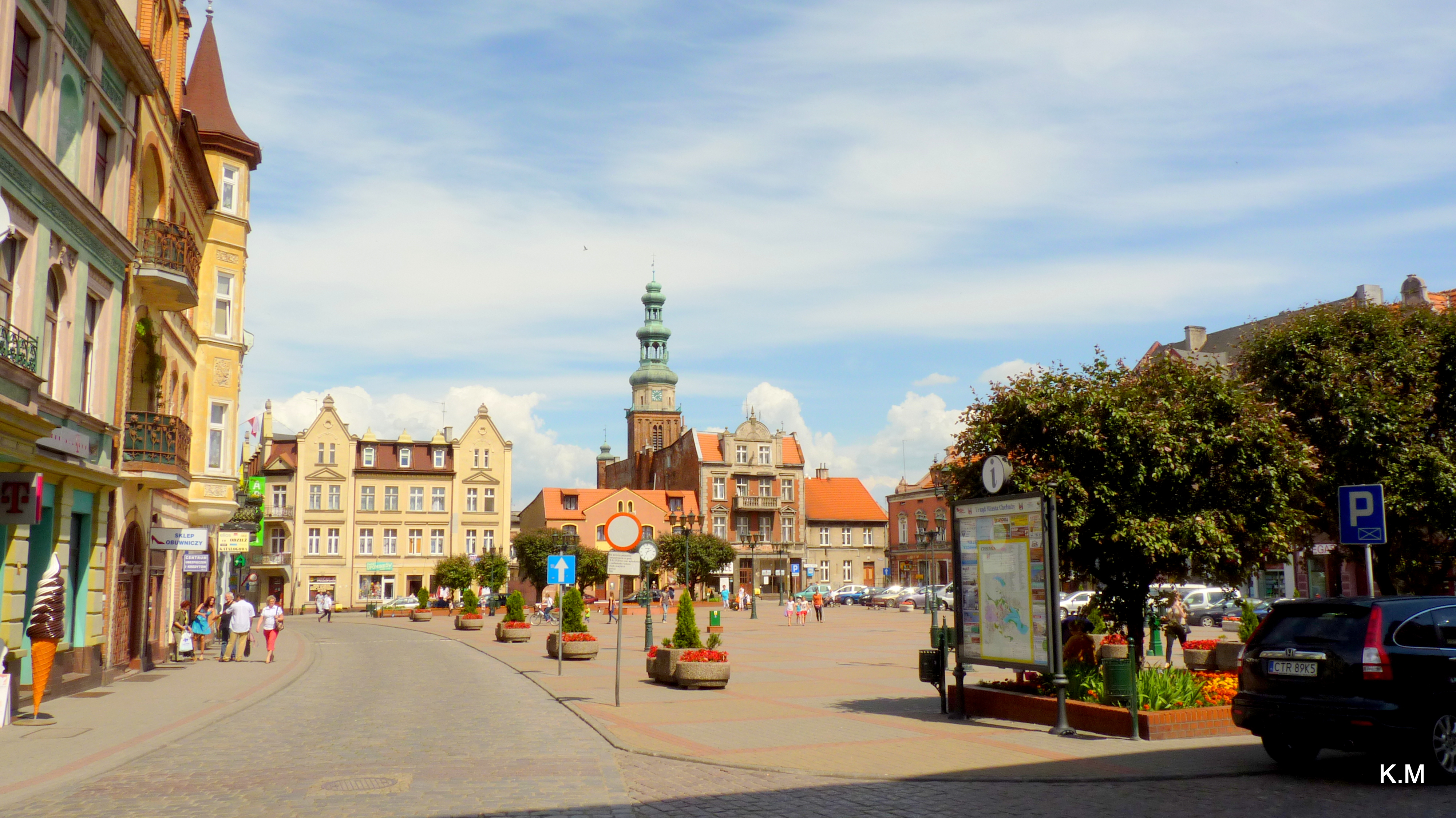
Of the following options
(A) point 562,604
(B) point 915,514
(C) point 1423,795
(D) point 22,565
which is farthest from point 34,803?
(B) point 915,514

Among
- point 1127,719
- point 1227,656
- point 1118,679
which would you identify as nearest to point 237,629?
point 1227,656

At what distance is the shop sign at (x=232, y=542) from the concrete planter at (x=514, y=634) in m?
10.0

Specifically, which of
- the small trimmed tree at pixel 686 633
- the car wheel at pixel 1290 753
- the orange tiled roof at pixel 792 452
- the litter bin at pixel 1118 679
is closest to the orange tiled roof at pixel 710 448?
the orange tiled roof at pixel 792 452

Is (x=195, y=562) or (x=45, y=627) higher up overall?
(x=195, y=562)

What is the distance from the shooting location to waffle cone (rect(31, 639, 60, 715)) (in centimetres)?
1462

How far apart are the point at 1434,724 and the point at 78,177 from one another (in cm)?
1914

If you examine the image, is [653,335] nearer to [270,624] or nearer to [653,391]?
[653,391]

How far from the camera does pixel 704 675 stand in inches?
770

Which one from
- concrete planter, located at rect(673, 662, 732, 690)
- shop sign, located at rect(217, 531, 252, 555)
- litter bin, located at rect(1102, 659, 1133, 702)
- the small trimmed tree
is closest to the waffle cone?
concrete planter, located at rect(673, 662, 732, 690)

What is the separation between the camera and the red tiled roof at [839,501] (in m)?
103

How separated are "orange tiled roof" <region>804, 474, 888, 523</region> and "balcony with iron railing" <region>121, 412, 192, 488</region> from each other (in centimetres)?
8089

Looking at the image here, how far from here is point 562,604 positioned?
26844mm

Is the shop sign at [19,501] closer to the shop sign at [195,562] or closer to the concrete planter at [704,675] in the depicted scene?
the concrete planter at [704,675]

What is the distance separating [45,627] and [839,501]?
91.9 m
